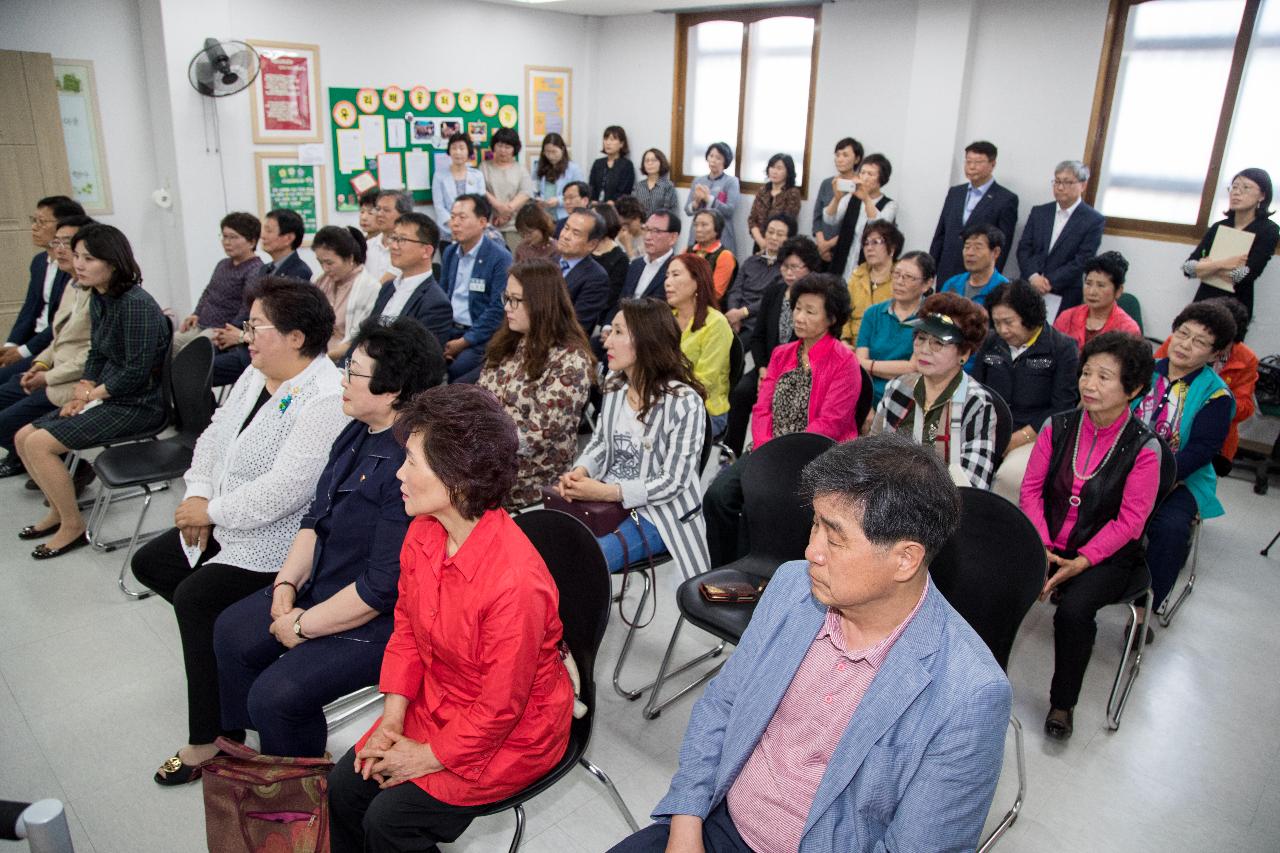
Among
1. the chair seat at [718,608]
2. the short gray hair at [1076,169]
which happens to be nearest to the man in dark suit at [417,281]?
the chair seat at [718,608]

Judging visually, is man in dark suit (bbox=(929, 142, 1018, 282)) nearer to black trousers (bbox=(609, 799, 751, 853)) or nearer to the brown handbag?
black trousers (bbox=(609, 799, 751, 853))

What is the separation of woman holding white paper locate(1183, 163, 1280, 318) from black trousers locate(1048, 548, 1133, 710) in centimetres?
332

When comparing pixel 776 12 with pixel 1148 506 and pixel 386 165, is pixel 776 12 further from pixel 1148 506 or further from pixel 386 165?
pixel 1148 506

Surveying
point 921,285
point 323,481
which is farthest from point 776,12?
point 323,481

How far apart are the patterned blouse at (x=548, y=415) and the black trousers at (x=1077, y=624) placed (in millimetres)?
1772

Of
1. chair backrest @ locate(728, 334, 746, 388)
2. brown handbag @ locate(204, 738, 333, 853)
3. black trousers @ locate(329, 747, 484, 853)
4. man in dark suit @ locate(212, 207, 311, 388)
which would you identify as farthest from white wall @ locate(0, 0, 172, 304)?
black trousers @ locate(329, 747, 484, 853)

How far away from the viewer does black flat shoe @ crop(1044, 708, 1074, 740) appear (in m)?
2.69

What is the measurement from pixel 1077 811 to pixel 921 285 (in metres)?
2.42

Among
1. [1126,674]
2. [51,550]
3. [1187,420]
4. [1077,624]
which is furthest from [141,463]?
[1187,420]

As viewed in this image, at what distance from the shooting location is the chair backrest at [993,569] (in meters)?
2.17

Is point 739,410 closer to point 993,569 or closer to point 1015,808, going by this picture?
point 993,569

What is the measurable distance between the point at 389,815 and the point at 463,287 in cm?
373

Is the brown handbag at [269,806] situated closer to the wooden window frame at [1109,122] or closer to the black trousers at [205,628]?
the black trousers at [205,628]

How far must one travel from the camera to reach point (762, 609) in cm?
171
